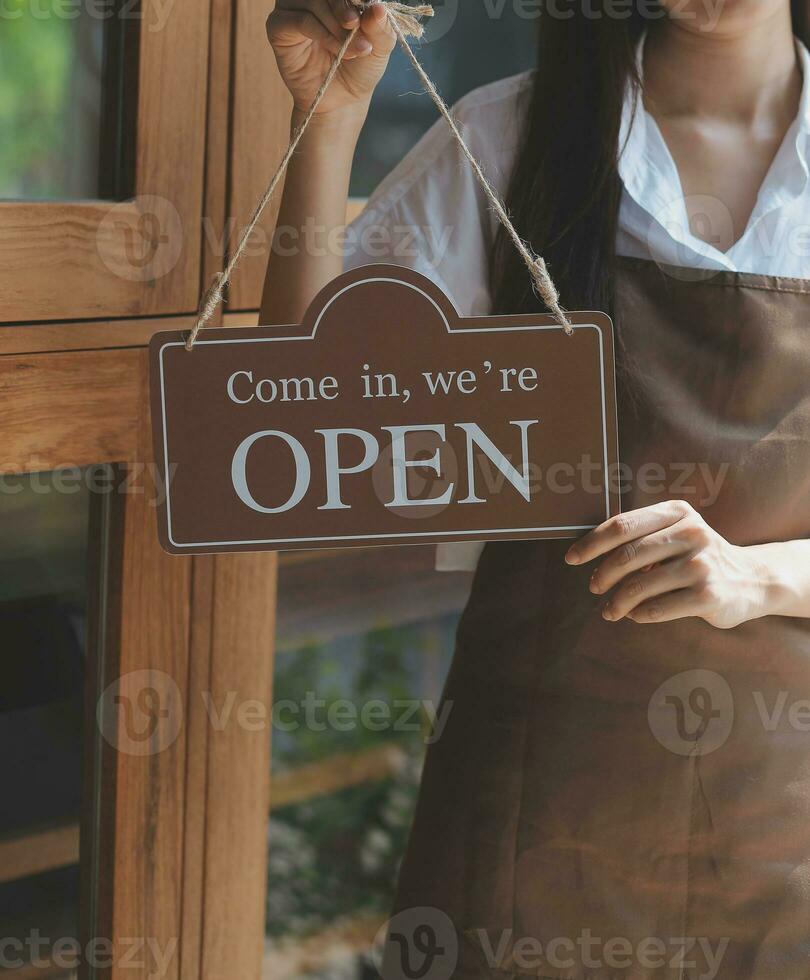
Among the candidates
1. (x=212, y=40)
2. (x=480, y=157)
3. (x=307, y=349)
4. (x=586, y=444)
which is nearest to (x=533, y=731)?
(x=586, y=444)

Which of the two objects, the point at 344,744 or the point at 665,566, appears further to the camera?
the point at 344,744

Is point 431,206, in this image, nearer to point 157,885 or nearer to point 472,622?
point 472,622

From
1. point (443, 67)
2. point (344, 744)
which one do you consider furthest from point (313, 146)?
point (344, 744)

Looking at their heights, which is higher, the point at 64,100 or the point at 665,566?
the point at 64,100

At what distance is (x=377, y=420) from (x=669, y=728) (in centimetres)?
46

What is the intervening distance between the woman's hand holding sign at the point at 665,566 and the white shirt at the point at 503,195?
30 cm

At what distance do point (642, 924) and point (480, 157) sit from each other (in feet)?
2.63

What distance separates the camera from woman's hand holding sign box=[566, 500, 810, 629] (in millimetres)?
869

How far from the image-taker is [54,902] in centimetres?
120

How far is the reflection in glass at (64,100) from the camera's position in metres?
1.04

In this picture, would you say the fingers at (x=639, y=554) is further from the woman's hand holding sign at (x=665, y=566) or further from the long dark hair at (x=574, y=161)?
the long dark hair at (x=574, y=161)

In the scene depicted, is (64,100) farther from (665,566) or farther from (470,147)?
(665,566)

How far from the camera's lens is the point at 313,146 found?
1025mm

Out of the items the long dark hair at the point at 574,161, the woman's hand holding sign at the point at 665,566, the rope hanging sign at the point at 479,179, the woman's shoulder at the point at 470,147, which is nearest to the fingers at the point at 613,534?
the woman's hand holding sign at the point at 665,566
